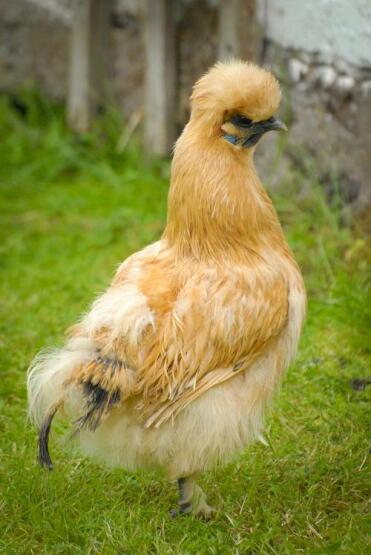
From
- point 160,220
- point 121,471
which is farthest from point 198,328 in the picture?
point 160,220

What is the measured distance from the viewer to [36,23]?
23.8 feet

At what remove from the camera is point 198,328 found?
9.88 ft

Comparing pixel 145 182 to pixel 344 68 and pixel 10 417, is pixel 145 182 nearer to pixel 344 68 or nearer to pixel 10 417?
pixel 344 68

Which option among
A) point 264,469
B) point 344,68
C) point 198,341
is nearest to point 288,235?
→ point 344,68

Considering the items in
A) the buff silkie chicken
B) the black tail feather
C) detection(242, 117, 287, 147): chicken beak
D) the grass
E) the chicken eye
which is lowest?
the grass

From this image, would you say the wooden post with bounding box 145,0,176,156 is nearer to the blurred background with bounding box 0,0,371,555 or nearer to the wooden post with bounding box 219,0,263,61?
the blurred background with bounding box 0,0,371,555

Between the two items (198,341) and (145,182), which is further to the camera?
(145,182)

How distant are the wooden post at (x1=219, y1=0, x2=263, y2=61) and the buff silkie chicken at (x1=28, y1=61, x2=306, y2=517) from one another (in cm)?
231

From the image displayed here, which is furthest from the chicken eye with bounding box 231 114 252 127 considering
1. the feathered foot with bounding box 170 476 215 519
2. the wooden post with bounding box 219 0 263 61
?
the wooden post with bounding box 219 0 263 61

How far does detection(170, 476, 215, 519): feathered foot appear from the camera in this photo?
327 centimetres

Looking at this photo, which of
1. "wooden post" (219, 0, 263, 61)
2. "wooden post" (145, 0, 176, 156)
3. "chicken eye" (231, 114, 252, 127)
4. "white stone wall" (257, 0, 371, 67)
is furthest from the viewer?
"wooden post" (145, 0, 176, 156)

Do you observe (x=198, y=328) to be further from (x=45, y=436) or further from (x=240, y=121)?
(x=240, y=121)

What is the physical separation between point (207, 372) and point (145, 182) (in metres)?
3.54

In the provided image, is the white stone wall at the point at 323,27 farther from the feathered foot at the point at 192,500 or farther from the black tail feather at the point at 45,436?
the black tail feather at the point at 45,436
